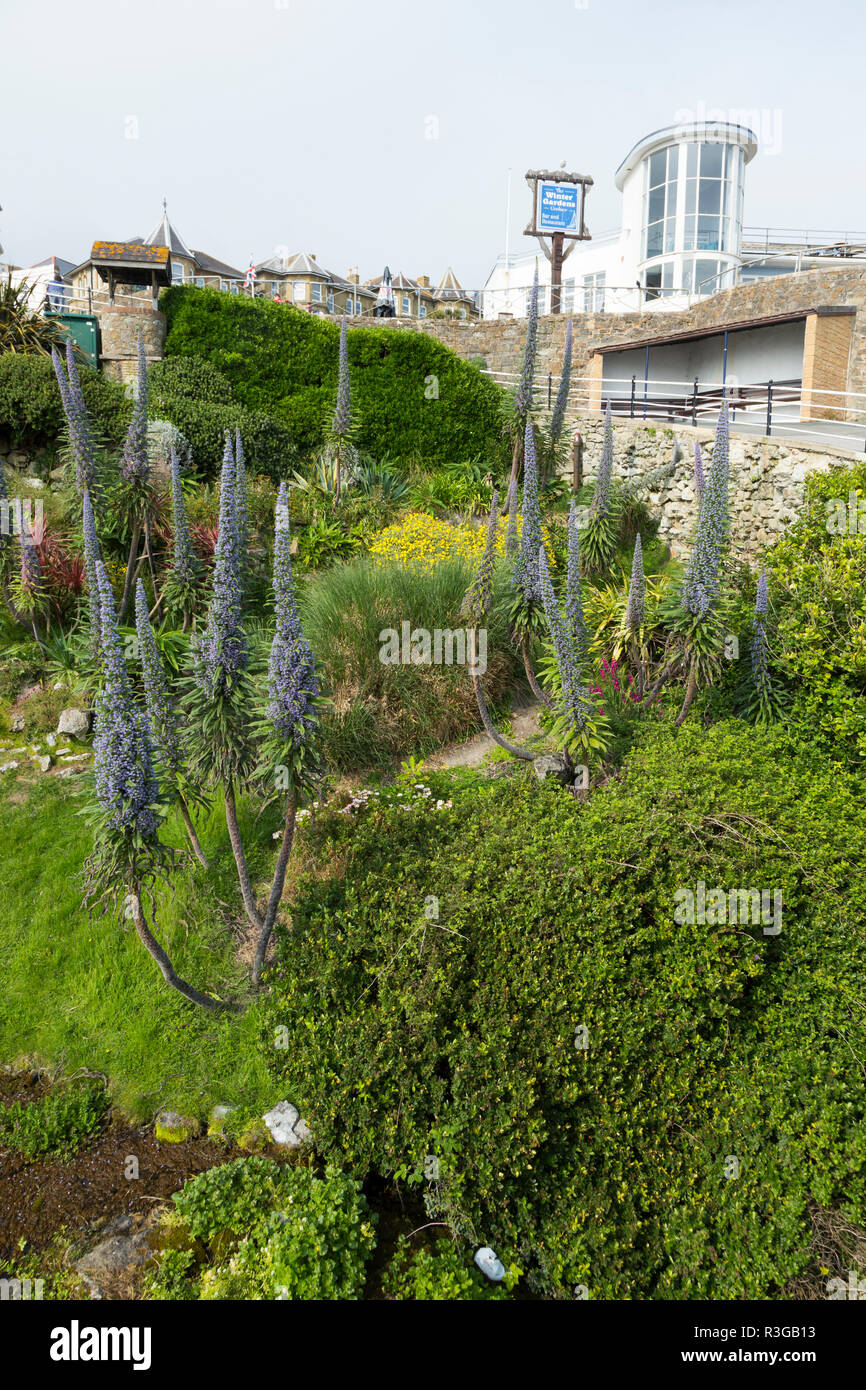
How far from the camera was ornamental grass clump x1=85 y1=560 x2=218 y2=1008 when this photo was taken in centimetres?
462

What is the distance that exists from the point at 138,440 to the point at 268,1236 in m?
7.19

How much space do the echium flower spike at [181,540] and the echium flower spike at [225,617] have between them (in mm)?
1539

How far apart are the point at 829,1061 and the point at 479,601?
4697mm

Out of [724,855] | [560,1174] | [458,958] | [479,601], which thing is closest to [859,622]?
[724,855]

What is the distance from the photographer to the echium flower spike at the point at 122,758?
461 centimetres

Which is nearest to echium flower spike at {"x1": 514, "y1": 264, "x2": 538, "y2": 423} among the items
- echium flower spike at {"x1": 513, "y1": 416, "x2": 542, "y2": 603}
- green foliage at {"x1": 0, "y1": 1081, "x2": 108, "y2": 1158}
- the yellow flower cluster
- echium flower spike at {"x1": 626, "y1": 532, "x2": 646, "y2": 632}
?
the yellow flower cluster

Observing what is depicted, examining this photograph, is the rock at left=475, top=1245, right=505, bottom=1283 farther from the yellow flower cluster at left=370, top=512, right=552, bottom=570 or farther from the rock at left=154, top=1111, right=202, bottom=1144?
the yellow flower cluster at left=370, top=512, right=552, bottom=570

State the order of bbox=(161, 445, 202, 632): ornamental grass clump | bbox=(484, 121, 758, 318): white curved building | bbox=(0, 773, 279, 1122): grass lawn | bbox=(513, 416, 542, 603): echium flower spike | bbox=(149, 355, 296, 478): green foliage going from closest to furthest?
bbox=(0, 773, 279, 1122): grass lawn
bbox=(161, 445, 202, 632): ornamental grass clump
bbox=(513, 416, 542, 603): echium flower spike
bbox=(149, 355, 296, 478): green foliage
bbox=(484, 121, 758, 318): white curved building

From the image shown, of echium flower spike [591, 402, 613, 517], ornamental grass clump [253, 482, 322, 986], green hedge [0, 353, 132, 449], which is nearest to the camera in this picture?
ornamental grass clump [253, 482, 322, 986]

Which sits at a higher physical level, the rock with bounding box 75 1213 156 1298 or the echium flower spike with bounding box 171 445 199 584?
the echium flower spike with bounding box 171 445 199 584

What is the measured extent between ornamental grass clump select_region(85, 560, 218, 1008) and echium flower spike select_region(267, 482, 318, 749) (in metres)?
0.79

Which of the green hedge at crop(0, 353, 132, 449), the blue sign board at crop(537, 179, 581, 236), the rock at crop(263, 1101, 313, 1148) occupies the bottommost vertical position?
the rock at crop(263, 1101, 313, 1148)

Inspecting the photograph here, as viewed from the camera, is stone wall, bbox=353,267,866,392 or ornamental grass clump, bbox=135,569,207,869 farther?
stone wall, bbox=353,267,866,392

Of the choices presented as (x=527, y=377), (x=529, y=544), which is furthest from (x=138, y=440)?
(x=527, y=377)
